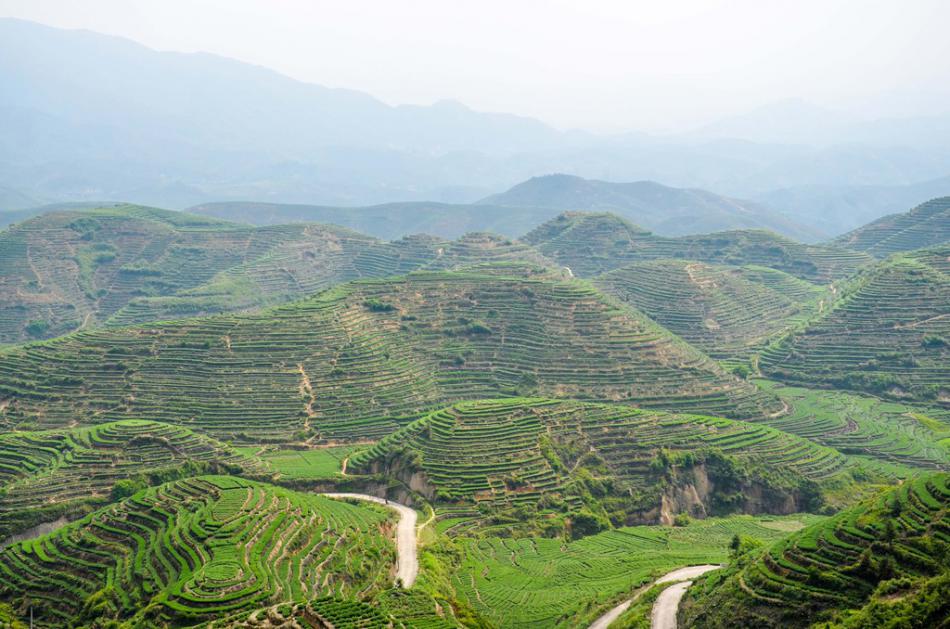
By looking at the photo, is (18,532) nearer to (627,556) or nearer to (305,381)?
(305,381)

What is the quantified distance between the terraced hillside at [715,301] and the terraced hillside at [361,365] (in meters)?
15.8

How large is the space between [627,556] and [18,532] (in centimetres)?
3428

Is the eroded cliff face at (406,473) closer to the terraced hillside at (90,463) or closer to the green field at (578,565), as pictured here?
A: the green field at (578,565)

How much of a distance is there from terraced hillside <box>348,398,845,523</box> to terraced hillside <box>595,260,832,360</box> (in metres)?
35.6

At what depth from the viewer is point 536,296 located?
93750 millimetres

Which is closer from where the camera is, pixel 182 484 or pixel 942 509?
pixel 942 509

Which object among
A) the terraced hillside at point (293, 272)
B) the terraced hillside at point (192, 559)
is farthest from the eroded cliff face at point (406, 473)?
the terraced hillside at point (293, 272)

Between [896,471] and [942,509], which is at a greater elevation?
[942,509]

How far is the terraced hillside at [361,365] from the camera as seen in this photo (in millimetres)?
74125

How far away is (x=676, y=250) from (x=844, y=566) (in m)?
121

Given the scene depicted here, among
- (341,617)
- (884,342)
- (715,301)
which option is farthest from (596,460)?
(715,301)

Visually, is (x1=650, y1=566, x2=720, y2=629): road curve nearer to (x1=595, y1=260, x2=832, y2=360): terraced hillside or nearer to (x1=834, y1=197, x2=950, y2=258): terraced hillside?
(x1=595, y1=260, x2=832, y2=360): terraced hillside

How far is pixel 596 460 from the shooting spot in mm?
65438

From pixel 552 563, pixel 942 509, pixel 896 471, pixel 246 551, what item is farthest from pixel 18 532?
pixel 896 471
